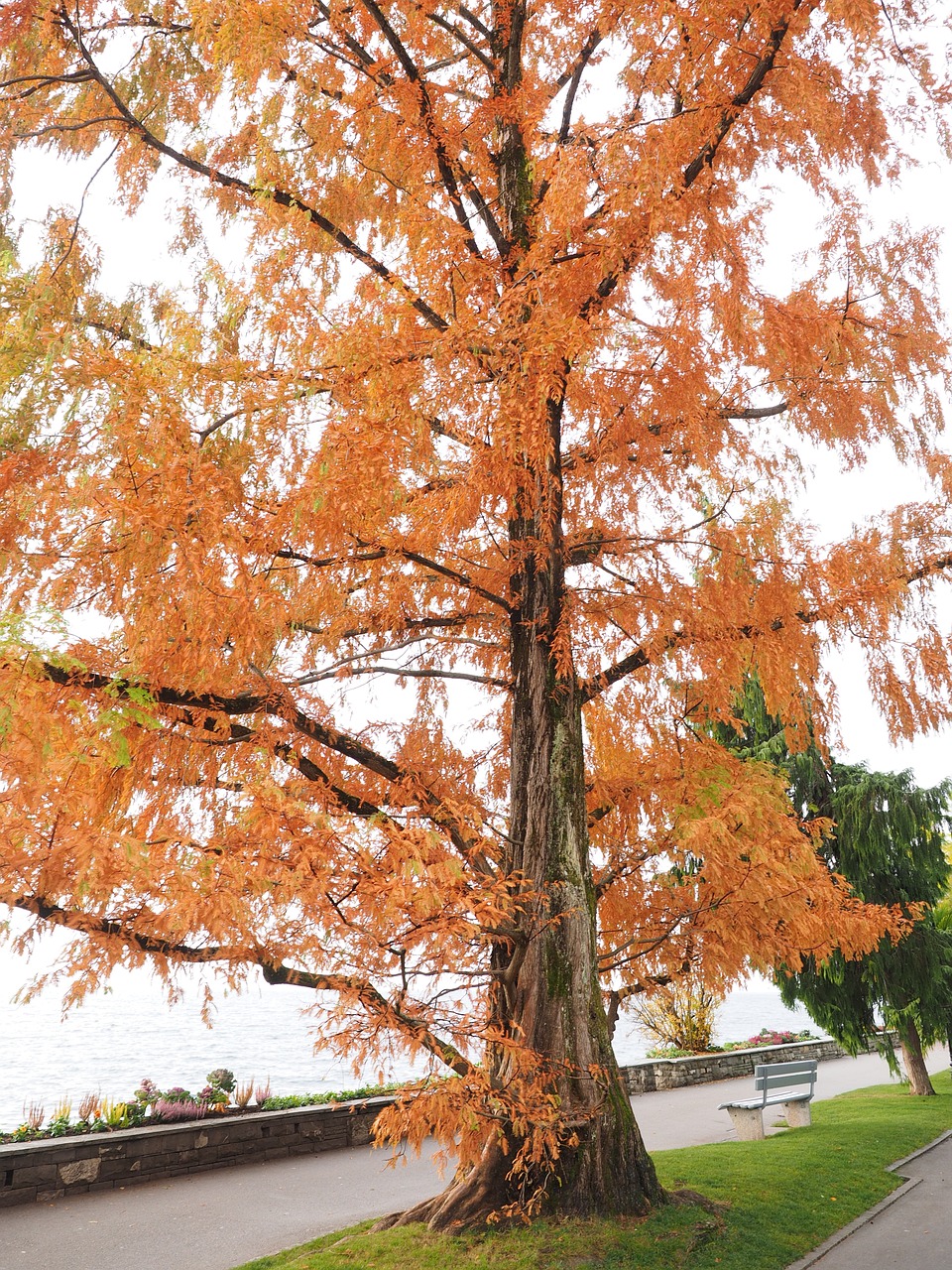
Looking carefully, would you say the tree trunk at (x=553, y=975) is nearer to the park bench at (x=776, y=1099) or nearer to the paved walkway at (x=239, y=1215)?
the paved walkway at (x=239, y=1215)

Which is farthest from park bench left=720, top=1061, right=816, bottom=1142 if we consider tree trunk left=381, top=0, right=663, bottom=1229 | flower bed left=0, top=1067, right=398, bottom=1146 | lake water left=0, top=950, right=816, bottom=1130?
tree trunk left=381, top=0, right=663, bottom=1229

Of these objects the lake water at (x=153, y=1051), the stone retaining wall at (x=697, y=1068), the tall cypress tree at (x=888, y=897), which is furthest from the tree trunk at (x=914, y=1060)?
the lake water at (x=153, y=1051)

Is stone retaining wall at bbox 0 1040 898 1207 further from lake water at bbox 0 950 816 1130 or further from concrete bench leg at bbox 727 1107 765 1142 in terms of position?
concrete bench leg at bbox 727 1107 765 1142

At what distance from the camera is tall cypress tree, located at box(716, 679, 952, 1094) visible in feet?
38.7

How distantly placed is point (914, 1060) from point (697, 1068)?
3439 mm

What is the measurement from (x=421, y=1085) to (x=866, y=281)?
571cm

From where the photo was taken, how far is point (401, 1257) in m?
4.96

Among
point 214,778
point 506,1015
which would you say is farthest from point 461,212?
point 506,1015

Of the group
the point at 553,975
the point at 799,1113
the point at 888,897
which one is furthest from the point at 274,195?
the point at 888,897

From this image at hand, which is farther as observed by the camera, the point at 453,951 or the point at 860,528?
the point at 860,528

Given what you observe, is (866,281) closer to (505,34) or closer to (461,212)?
(461,212)

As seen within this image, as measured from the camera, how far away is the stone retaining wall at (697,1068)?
13.7 metres

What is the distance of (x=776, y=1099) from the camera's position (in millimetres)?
9797

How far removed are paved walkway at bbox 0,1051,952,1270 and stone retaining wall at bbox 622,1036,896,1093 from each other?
4.58 metres
